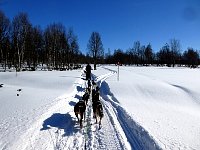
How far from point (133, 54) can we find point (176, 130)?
109m

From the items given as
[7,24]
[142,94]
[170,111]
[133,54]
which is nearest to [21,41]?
[7,24]

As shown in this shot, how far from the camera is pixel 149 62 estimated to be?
115062 mm

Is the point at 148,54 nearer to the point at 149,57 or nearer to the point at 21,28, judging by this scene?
the point at 149,57

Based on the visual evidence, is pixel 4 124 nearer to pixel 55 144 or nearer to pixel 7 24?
pixel 55 144

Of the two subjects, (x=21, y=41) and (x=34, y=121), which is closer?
(x=34, y=121)

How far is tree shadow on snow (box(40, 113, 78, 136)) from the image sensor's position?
29.5ft

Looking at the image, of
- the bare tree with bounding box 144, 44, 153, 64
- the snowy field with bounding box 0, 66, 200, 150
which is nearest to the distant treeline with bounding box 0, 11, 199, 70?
the snowy field with bounding box 0, 66, 200, 150

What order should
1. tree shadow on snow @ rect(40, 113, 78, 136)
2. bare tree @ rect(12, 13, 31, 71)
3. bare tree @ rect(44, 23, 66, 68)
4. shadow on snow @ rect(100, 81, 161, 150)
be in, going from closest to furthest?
1. shadow on snow @ rect(100, 81, 161, 150)
2. tree shadow on snow @ rect(40, 113, 78, 136)
3. bare tree @ rect(12, 13, 31, 71)
4. bare tree @ rect(44, 23, 66, 68)

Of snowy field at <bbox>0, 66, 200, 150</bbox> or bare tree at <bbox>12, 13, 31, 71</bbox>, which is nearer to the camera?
snowy field at <bbox>0, 66, 200, 150</bbox>

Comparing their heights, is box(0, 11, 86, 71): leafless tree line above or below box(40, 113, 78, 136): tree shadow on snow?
above

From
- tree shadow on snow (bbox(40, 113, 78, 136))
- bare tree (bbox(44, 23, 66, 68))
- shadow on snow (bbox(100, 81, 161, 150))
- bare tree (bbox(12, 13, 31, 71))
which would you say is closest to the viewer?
shadow on snow (bbox(100, 81, 161, 150))

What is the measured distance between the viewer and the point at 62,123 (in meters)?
9.81

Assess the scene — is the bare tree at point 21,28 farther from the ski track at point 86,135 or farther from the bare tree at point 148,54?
the bare tree at point 148,54

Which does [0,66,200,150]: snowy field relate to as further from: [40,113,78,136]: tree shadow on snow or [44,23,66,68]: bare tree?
[44,23,66,68]: bare tree
